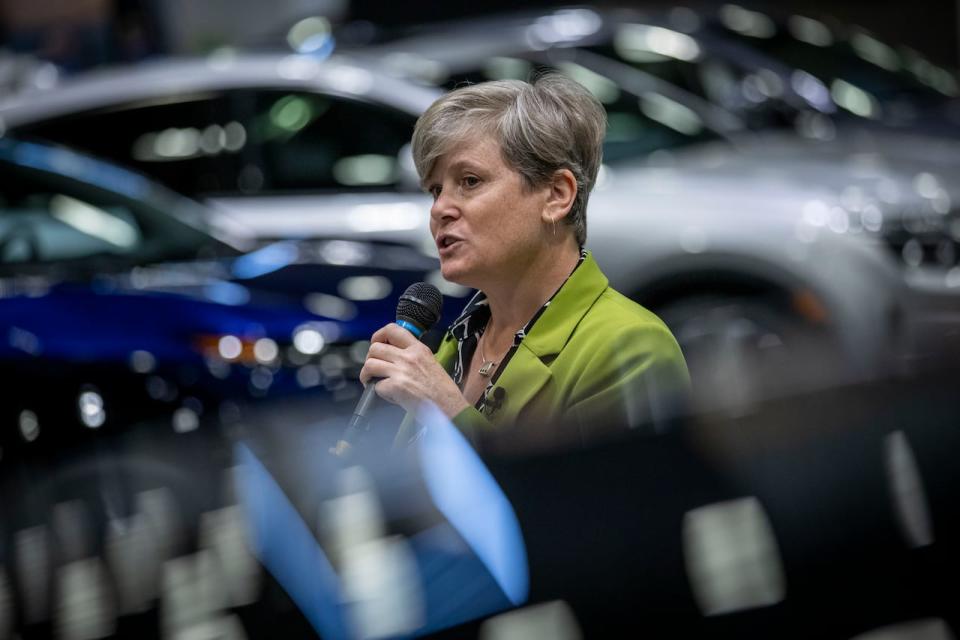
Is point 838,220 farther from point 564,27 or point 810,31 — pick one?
point 810,31

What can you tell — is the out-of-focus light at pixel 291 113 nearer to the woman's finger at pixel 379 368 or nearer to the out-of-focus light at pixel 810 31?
the out-of-focus light at pixel 810 31

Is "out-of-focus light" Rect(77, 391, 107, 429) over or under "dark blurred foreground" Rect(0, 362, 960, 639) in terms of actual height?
over

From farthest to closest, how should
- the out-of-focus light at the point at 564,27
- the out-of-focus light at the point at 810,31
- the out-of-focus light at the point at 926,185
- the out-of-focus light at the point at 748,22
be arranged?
the out-of-focus light at the point at 810,31
the out-of-focus light at the point at 748,22
the out-of-focus light at the point at 564,27
the out-of-focus light at the point at 926,185

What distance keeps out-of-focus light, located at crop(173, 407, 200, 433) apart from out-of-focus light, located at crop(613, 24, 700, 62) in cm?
325

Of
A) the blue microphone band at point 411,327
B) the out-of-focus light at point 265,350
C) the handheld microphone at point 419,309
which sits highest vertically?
the out-of-focus light at point 265,350

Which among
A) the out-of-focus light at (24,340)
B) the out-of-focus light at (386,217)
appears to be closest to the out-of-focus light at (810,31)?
the out-of-focus light at (386,217)

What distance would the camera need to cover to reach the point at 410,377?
1.54 meters

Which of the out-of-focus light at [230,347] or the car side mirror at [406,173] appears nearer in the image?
the out-of-focus light at [230,347]

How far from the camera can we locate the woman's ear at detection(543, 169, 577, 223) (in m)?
1.64

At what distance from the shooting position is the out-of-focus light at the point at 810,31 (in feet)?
23.0

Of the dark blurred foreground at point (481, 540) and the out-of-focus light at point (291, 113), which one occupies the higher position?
the out-of-focus light at point (291, 113)

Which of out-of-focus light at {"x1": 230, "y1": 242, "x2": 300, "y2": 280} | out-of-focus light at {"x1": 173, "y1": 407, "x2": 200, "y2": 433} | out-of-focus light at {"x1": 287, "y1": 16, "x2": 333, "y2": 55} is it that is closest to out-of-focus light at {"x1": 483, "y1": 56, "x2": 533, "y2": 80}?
out-of-focus light at {"x1": 230, "y1": 242, "x2": 300, "y2": 280}

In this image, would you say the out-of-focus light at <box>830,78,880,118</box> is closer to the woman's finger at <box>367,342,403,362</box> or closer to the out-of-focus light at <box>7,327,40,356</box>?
the out-of-focus light at <box>7,327,40,356</box>

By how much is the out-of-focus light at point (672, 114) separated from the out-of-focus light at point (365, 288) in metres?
2.00
